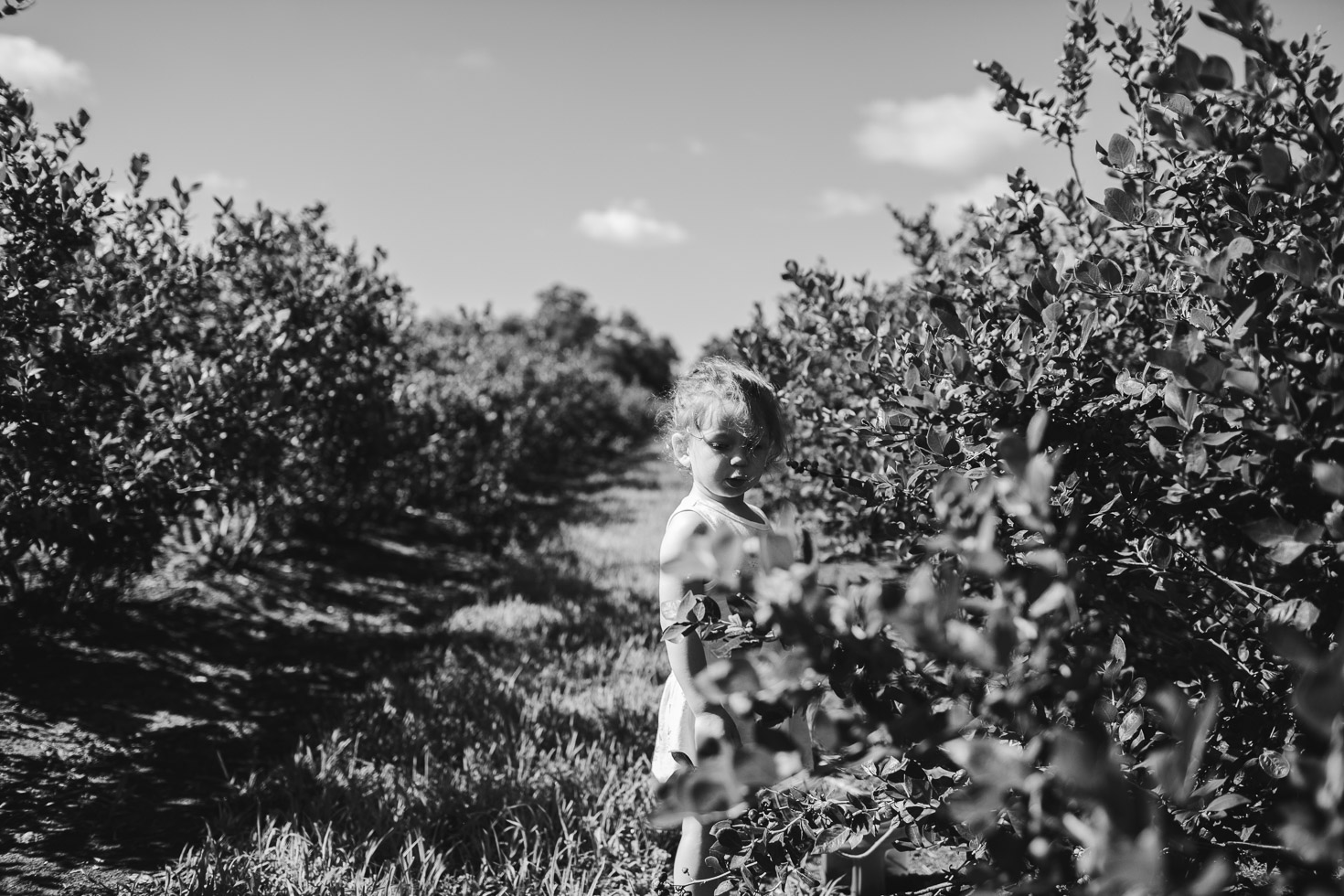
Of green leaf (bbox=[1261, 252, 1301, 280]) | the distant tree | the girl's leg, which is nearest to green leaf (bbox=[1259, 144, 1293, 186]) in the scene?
green leaf (bbox=[1261, 252, 1301, 280])

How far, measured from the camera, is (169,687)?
141 inches

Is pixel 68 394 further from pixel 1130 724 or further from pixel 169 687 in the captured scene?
pixel 1130 724

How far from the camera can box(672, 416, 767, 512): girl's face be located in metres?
2.06

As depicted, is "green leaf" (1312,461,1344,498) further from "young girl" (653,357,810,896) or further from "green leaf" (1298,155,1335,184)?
"young girl" (653,357,810,896)

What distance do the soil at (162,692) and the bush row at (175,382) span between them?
33 centimetres

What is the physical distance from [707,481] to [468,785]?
145 centimetres

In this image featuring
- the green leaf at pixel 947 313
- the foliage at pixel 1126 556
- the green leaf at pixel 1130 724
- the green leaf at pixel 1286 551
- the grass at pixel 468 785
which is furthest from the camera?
the grass at pixel 468 785

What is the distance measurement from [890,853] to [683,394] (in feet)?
5.09

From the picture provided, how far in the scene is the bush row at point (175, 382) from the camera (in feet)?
8.75

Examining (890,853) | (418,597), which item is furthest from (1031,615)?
(418,597)

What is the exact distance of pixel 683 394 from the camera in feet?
7.25

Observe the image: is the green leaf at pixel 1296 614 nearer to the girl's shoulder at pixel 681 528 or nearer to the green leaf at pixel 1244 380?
the green leaf at pixel 1244 380

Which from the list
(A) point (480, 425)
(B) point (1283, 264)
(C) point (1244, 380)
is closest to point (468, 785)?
(C) point (1244, 380)

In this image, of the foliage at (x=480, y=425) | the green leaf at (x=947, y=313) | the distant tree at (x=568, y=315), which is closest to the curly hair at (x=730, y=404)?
the green leaf at (x=947, y=313)
